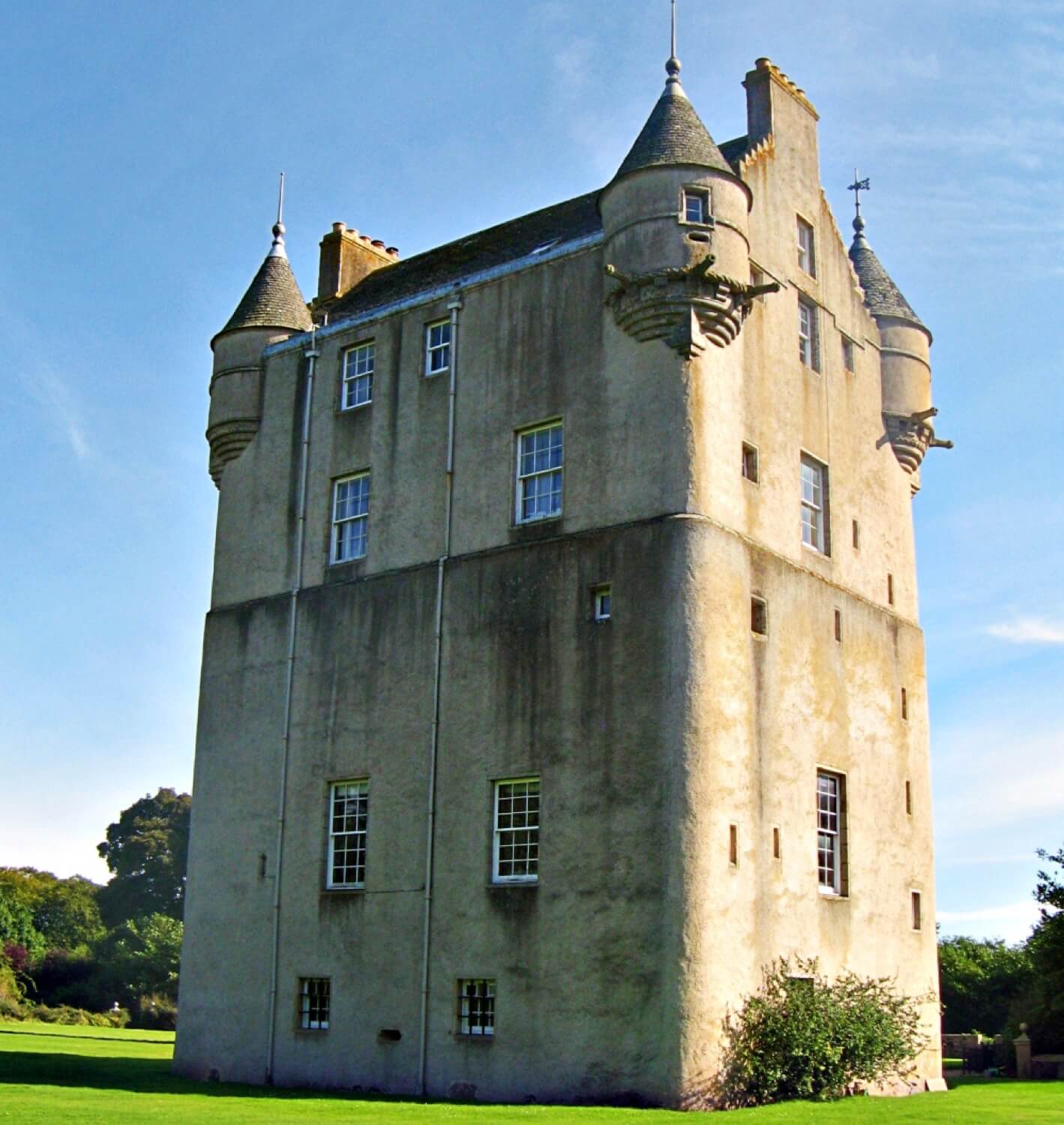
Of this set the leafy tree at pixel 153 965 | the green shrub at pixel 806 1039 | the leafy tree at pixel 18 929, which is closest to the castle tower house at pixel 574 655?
the green shrub at pixel 806 1039

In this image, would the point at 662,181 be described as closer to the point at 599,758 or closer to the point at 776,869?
the point at 599,758

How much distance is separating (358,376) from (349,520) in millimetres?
3450

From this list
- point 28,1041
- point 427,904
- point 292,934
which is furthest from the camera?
point 28,1041

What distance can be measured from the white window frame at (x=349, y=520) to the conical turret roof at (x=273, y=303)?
189 inches

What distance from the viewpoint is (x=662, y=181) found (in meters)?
28.4

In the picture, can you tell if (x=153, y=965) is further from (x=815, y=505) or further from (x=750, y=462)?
(x=750, y=462)

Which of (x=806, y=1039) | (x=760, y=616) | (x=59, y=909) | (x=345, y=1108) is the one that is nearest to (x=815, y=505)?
(x=760, y=616)

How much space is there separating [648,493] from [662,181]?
6.16m

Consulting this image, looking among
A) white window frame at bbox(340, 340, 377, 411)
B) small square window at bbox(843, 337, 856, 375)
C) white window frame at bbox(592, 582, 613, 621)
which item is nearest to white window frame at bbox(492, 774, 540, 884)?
white window frame at bbox(592, 582, 613, 621)

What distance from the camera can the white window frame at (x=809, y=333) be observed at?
3197 centimetres

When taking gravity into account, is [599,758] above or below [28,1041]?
above

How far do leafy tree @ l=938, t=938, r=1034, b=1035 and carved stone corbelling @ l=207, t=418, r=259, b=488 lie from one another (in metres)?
35.7

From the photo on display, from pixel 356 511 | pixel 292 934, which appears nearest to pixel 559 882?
pixel 292 934

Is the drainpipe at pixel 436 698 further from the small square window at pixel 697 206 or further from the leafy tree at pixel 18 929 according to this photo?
the leafy tree at pixel 18 929
